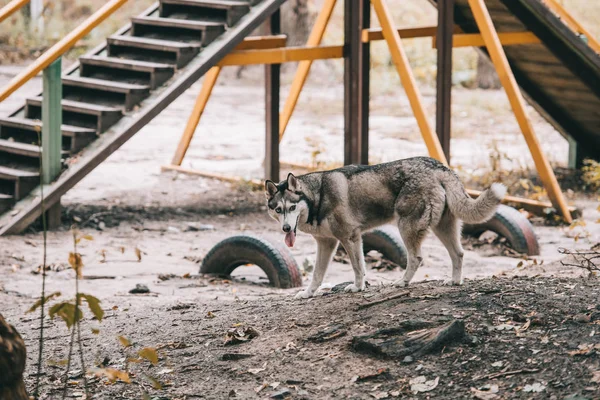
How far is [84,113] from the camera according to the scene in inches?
422

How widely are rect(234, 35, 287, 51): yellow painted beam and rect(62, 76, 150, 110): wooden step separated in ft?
6.74

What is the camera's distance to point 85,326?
22.4 ft

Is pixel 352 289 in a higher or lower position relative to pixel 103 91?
lower

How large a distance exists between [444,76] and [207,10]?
2929mm

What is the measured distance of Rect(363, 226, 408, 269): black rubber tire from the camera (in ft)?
30.5

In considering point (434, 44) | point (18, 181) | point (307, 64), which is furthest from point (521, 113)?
point (18, 181)

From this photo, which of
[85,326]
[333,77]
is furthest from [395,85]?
[85,326]

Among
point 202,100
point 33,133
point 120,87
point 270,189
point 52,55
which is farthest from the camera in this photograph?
point 202,100

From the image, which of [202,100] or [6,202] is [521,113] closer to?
[202,100]

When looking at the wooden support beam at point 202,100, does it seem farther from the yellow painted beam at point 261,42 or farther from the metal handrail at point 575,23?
the metal handrail at point 575,23

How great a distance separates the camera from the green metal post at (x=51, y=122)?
33.3ft

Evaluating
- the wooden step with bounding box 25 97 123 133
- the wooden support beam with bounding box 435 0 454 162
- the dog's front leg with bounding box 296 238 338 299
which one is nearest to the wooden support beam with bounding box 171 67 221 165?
the wooden step with bounding box 25 97 123 133

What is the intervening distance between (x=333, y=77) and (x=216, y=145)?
334 inches

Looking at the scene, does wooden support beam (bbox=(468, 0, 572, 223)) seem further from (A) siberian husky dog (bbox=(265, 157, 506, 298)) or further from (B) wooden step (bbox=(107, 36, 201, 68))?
(A) siberian husky dog (bbox=(265, 157, 506, 298))
